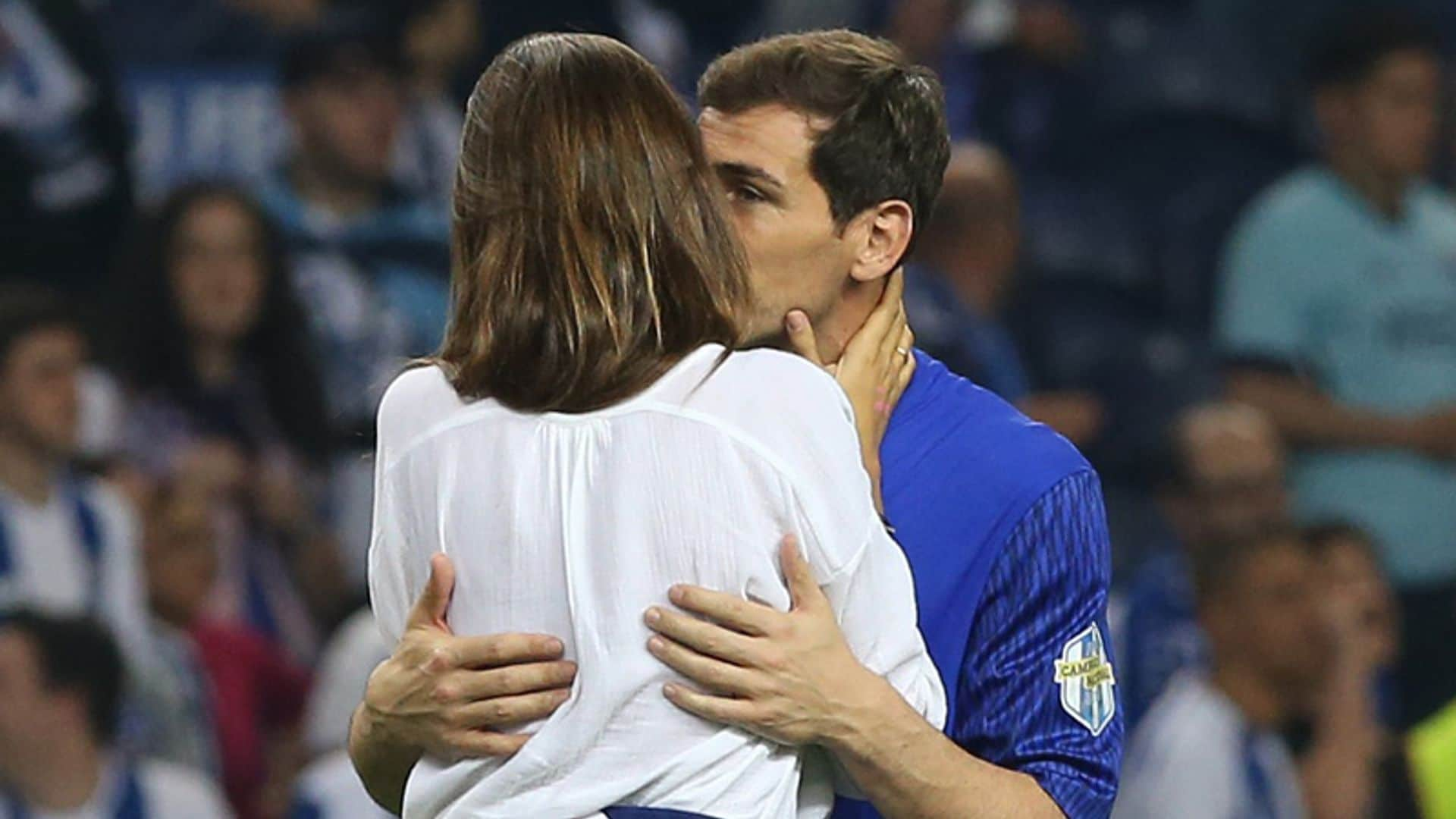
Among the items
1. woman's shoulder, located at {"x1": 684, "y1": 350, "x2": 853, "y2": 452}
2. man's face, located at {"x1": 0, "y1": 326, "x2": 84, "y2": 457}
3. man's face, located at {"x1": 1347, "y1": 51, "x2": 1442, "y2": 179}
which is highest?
woman's shoulder, located at {"x1": 684, "y1": 350, "x2": 853, "y2": 452}

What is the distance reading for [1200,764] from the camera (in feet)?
17.6

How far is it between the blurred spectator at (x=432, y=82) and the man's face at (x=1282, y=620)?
2.04 meters

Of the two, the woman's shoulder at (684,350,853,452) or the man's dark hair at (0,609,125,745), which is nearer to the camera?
the woman's shoulder at (684,350,853,452)

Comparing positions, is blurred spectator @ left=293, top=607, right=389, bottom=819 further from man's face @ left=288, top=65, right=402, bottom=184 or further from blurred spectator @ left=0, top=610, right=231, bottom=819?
man's face @ left=288, top=65, right=402, bottom=184

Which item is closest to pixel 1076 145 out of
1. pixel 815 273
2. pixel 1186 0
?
pixel 1186 0

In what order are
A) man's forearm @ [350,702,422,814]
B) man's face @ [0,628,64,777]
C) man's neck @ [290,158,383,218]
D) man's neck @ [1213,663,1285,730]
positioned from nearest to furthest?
man's forearm @ [350,702,422,814] → man's face @ [0,628,64,777] → man's neck @ [1213,663,1285,730] → man's neck @ [290,158,383,218]

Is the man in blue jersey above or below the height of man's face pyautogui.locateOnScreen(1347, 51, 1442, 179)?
above

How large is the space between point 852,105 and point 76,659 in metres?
3.31

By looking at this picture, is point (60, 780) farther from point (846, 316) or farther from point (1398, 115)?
point (1398, 115)

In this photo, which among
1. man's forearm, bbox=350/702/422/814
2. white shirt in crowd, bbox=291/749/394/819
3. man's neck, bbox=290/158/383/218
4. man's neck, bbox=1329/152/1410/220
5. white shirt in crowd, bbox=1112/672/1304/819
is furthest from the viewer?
man's neck, bbox=1329/152/1410/220

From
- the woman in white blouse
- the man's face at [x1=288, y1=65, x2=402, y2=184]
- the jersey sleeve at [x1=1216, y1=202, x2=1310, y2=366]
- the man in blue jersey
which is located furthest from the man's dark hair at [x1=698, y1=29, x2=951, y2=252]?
the jersey sleeve at [x1=1216, y1=202, x2=1310, y2=366]

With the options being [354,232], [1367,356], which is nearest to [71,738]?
[354,232]

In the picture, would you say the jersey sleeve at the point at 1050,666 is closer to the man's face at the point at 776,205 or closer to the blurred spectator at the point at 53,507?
the man's face at the point at 776,205

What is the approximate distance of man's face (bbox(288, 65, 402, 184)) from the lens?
562 centimetres
